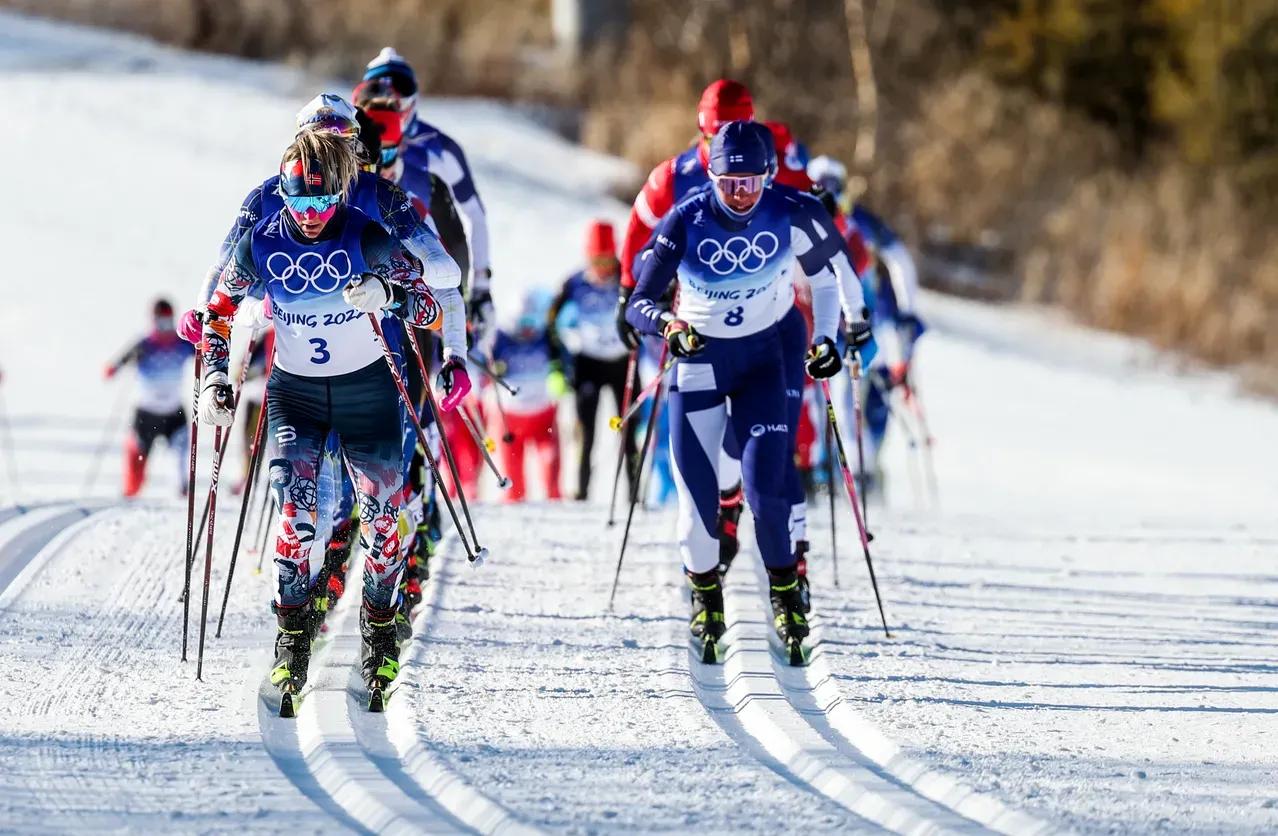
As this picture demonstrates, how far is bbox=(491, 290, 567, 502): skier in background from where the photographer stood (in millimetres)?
12484

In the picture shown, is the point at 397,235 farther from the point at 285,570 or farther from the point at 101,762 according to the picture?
the point at 101,762

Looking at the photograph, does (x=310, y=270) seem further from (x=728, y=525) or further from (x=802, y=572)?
(x=728, y=525)

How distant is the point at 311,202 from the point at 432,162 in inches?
93.0

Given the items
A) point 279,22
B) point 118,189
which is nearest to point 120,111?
point 118,189

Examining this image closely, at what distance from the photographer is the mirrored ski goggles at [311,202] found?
589 cm

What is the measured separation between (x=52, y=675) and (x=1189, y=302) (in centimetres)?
2101

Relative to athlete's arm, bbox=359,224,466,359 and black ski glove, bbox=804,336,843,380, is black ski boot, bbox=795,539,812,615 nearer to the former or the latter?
black ski glove, bbox=804,336,843,380

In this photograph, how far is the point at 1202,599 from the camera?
28.0 ft

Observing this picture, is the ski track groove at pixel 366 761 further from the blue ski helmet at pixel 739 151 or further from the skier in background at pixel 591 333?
the skier in background at pixel 591 333

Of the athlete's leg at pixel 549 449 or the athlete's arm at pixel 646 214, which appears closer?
the athlete's arm at pixel 646 214

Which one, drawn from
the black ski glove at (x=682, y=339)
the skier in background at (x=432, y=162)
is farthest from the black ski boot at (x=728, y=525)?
the skier in background at (x=432, y=162)

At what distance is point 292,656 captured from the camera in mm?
6121

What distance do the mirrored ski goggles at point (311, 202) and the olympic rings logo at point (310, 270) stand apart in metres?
0.17

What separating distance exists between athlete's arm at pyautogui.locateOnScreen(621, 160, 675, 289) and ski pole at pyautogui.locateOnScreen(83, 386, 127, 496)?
9142 millimetres
